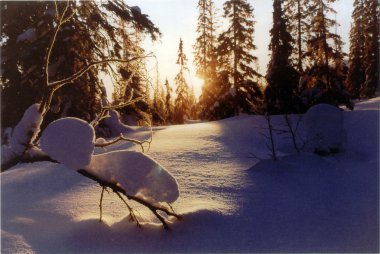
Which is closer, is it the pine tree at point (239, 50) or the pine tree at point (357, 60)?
the pine tree at point (239, 50)

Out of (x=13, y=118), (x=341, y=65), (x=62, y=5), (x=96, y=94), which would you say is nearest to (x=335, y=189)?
(x=96, y=94)

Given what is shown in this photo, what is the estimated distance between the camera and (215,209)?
465cm

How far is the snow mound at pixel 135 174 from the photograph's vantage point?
395 centimetres

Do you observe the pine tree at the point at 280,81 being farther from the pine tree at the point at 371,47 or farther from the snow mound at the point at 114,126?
the pine tree at the point at 371,47

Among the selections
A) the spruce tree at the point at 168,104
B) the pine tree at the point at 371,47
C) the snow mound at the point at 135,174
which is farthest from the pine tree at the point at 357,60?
the snow mound at the point at 135,174

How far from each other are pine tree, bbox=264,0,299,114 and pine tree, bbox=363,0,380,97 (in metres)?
17.0

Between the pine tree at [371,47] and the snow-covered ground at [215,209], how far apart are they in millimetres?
29979

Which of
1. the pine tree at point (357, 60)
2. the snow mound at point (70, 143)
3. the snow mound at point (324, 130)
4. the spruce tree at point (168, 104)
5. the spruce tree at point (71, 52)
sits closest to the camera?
the snow mound at point (70, 143)

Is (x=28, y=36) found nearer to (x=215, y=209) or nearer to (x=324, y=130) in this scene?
(x=324, y=130)

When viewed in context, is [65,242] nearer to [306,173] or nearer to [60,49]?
[306,173]

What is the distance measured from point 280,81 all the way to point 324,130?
429 inches

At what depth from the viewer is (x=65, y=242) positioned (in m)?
4.05

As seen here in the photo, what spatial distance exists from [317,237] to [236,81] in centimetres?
1776

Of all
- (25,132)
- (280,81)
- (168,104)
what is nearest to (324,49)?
(280,81)
